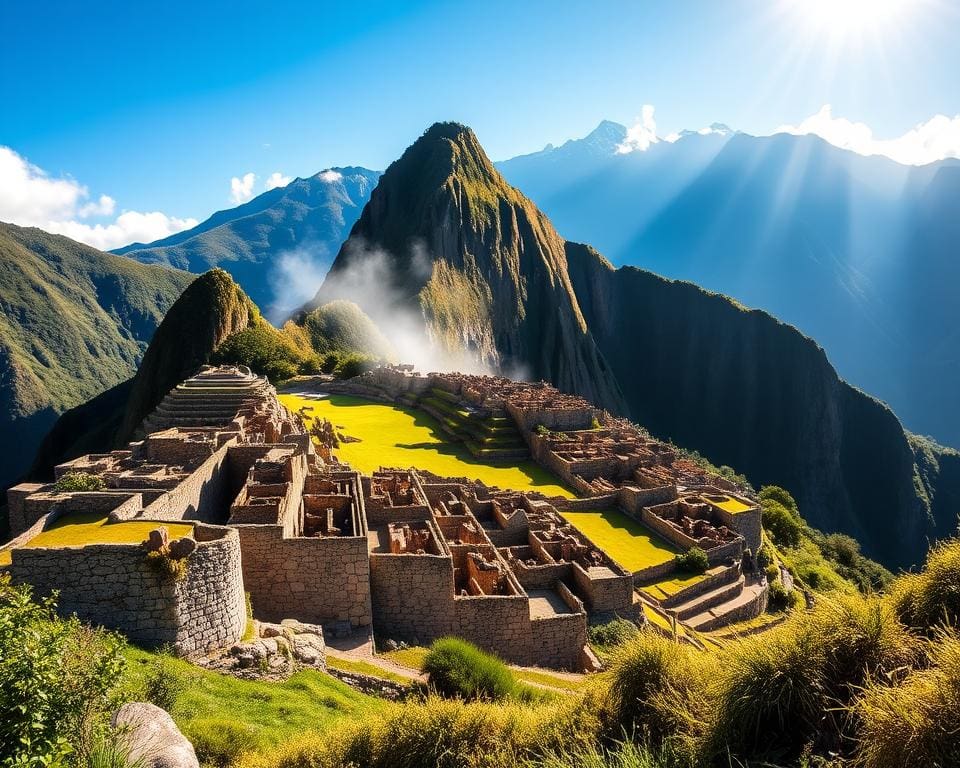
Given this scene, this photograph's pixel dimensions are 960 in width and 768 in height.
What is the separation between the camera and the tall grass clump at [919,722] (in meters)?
4.57

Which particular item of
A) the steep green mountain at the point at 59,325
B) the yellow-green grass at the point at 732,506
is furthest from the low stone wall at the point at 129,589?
the steep green mountain at the point at 59,325

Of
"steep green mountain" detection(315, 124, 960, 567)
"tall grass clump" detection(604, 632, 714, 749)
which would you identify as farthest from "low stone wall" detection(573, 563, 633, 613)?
"steep green mountain" detection(315, 124, 960, 567)

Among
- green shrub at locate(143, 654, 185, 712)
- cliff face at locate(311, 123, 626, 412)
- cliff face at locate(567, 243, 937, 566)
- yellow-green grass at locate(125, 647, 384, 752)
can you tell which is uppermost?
cliff face at locate(311, 123, 626, 412)

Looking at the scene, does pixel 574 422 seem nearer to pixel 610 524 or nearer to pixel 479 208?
pixel 610 524

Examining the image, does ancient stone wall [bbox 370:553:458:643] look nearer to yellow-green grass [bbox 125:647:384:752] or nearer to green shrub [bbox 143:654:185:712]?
yellow-green grass [bbox 125:647:384:752]

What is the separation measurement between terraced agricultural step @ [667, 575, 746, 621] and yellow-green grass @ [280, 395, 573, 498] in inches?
419

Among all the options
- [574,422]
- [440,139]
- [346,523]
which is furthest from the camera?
[440,139]

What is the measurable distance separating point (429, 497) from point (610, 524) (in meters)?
11.6

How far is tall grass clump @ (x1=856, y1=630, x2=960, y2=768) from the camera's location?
4.57 metres

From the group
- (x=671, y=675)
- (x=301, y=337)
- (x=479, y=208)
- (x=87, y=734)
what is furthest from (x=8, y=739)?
(x=479, y=208)

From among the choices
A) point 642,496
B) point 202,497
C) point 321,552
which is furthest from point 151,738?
point 642,496

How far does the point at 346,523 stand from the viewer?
54.5ft

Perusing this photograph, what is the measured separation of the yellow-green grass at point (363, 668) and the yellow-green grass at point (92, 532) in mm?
3983

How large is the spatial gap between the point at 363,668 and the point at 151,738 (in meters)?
5.56
